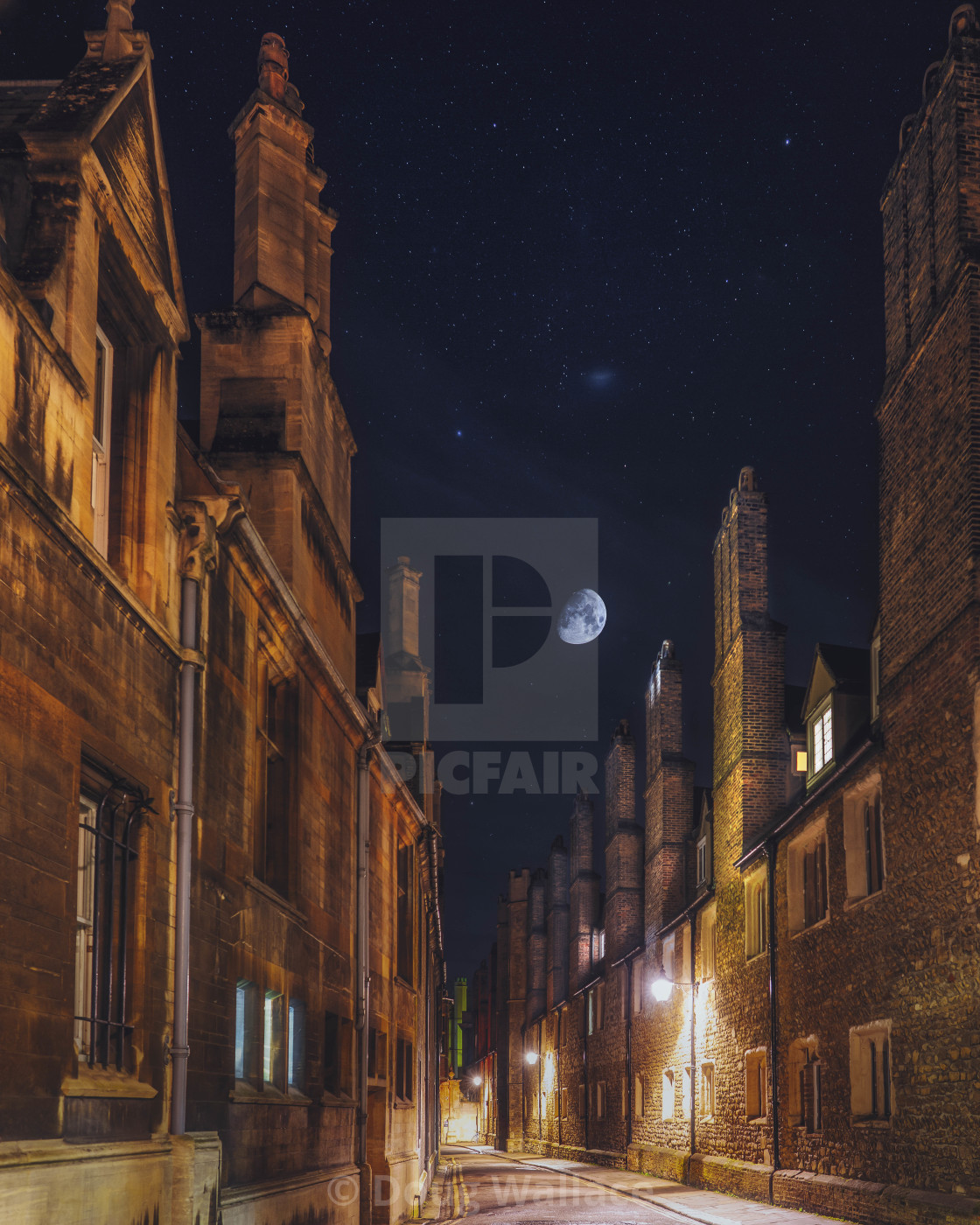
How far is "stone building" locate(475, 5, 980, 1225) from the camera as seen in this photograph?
1370cm

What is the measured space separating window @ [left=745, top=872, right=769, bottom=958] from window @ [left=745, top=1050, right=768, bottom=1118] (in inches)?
67.7

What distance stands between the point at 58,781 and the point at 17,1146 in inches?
75.8

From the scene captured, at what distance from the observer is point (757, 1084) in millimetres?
22234

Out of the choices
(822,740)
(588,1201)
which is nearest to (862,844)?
(822,740)

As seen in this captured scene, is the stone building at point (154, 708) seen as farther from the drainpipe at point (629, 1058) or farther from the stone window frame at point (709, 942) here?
the drainpipe at point (629, 1058)

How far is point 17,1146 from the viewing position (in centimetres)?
630

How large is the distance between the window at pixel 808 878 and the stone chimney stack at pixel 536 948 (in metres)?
42.2

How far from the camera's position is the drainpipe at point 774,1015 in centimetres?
2019

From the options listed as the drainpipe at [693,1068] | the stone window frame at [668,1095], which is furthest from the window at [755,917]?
the stone window frame at [668,1095]

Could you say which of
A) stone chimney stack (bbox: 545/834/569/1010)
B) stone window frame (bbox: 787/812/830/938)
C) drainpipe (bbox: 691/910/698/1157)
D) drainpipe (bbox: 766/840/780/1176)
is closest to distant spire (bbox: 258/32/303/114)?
stone window frame (bbox: 787/812/830/938)

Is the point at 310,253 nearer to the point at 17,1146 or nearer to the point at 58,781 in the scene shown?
the point at 58,781

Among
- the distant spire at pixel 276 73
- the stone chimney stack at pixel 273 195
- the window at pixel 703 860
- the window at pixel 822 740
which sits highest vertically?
the distant spire at pixel 276 73

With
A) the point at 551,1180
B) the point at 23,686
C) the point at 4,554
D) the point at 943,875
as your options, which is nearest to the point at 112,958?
the point at 23,686

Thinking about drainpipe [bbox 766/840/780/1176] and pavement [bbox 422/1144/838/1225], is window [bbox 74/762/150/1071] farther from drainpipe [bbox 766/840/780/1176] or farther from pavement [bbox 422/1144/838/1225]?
drainpipe [bbox 766/840/780/1176]
